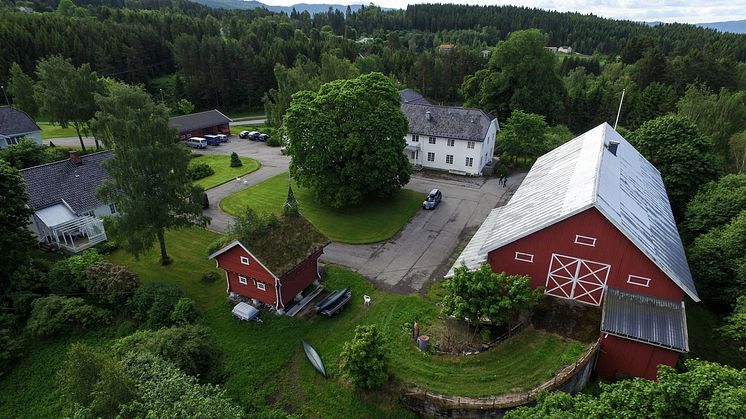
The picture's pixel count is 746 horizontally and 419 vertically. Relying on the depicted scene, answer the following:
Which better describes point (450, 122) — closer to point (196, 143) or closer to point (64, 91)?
point (196, 143)

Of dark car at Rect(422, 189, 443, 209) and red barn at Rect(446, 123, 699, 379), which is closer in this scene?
red barn at Rect(446, 123, 699, 379)

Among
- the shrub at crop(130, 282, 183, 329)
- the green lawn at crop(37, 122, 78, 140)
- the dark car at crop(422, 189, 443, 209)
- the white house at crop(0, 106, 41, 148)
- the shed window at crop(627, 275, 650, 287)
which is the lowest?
the dark car at crop(422, 189, 443, 209)

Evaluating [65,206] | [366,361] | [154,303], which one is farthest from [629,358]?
[65,206]

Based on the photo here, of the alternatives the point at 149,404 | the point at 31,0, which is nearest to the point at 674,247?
the point at 149,404

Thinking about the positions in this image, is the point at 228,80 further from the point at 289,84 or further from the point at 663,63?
the point at 663,63

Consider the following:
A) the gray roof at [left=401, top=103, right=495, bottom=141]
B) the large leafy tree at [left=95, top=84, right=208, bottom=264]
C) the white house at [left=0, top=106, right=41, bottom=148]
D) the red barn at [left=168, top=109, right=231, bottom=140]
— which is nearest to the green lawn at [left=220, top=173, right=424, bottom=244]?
the large leafy tree at [left=95, top=84, right=208, bottom=264]

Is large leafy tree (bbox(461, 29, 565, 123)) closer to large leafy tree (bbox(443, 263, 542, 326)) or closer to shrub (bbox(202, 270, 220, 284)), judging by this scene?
large leafy tree (bbox(443, 263, 542, 326))
